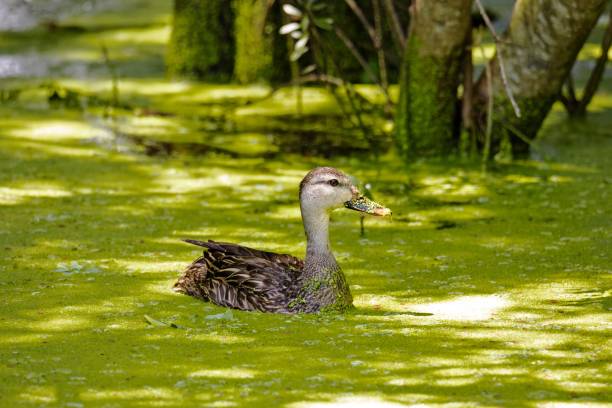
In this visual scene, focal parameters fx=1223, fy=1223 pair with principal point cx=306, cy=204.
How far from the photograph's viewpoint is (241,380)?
5109 millimetres

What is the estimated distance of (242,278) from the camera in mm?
6262

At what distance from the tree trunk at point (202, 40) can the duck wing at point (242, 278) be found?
18.2 ft

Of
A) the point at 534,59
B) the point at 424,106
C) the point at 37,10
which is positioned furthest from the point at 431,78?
the point at 37,10

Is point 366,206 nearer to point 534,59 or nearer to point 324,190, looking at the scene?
point 324,190

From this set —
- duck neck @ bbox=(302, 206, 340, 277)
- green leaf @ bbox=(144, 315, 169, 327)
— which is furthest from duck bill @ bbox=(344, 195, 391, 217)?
green leaf @ bbox=(144, 315, 169, 327)

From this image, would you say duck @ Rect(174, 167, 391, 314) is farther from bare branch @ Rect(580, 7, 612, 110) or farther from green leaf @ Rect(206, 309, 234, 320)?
bare branch @ Rect(580, 7, 612, 110)

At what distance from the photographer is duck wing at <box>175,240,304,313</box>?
20.2 feet

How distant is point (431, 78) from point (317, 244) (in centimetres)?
352

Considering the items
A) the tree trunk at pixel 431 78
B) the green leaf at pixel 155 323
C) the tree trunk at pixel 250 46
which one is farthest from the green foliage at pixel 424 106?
the green leaf at pixel 155 323

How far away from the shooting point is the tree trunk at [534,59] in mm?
8602

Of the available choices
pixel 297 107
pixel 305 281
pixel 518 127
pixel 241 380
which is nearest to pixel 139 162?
pixel 297 107

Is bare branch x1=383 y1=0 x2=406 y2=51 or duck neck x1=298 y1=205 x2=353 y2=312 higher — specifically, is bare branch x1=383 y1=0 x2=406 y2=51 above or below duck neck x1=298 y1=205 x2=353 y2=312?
above

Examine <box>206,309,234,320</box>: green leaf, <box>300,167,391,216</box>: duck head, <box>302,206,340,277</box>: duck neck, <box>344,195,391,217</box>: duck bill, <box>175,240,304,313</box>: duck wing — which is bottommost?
<box>206,309,234,320</box>: green leaf

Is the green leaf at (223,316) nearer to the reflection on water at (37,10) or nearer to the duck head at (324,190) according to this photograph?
the duck head at (324,190)
